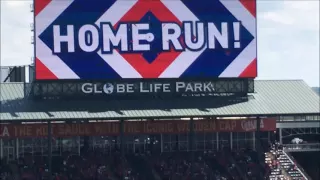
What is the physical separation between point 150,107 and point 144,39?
5.27m

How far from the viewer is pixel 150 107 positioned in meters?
69.9

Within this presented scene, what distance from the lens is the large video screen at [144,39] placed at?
69750 millimetres

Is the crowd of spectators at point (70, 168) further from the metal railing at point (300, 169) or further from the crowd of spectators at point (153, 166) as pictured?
the metal railing at point (300, 169)

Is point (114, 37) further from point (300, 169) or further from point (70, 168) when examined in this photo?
point (300, 169)

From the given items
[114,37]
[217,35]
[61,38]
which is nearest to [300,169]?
[217,35]

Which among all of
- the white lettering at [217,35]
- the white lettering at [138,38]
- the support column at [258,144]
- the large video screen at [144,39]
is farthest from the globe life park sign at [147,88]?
the support column at [258,144]

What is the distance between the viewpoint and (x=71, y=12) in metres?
70.2

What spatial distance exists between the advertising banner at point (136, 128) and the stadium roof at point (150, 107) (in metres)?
1.67

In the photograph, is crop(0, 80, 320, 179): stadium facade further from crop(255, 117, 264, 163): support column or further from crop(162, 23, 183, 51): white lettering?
crop(162, 23, 183, 51): white lettering

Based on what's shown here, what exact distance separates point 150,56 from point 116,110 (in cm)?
557

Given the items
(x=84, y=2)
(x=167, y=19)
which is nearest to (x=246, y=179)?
(x=167, y=19)

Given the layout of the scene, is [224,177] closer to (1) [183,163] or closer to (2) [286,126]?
(1) [183,163]

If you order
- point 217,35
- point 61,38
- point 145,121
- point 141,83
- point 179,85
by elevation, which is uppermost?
point 217,35

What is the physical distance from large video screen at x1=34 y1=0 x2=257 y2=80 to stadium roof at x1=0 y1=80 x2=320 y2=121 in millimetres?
1983
